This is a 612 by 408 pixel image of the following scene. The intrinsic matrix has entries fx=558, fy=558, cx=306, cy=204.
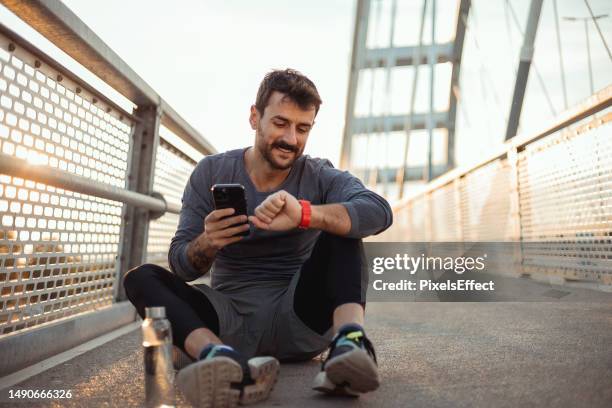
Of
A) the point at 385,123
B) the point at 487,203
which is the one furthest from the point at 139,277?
the point at 385,123

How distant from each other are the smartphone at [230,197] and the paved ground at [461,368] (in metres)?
0.46

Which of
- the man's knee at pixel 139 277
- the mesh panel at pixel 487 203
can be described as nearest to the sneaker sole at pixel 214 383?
the man's knee at pixel 139 277

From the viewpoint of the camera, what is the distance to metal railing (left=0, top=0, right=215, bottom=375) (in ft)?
4.84

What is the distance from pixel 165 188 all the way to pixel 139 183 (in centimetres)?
59

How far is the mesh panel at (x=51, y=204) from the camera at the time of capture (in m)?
1.49

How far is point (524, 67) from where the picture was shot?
6621mm

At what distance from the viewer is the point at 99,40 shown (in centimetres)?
182

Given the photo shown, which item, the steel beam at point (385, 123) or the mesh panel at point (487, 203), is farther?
the steel beam at point (385, 123)

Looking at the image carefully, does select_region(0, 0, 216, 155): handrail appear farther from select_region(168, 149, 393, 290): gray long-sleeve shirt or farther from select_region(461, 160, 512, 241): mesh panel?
select_region(461, 160, 512, 241): mesh panel

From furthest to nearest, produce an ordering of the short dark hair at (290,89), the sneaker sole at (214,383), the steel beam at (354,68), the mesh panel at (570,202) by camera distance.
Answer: the steel beam at (354,68)
the mesh panel at (570,202)
the short dark hair at (290,89)
the sneaker sole at (214,383)

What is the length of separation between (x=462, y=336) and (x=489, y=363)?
50 cm

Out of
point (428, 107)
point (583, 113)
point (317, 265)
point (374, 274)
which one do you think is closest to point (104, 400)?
point (317, 265)

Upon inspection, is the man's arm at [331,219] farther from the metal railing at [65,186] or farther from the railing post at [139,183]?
the railing post at [139,183]

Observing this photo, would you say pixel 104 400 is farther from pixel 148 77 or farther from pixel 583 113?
pixel 583 113
